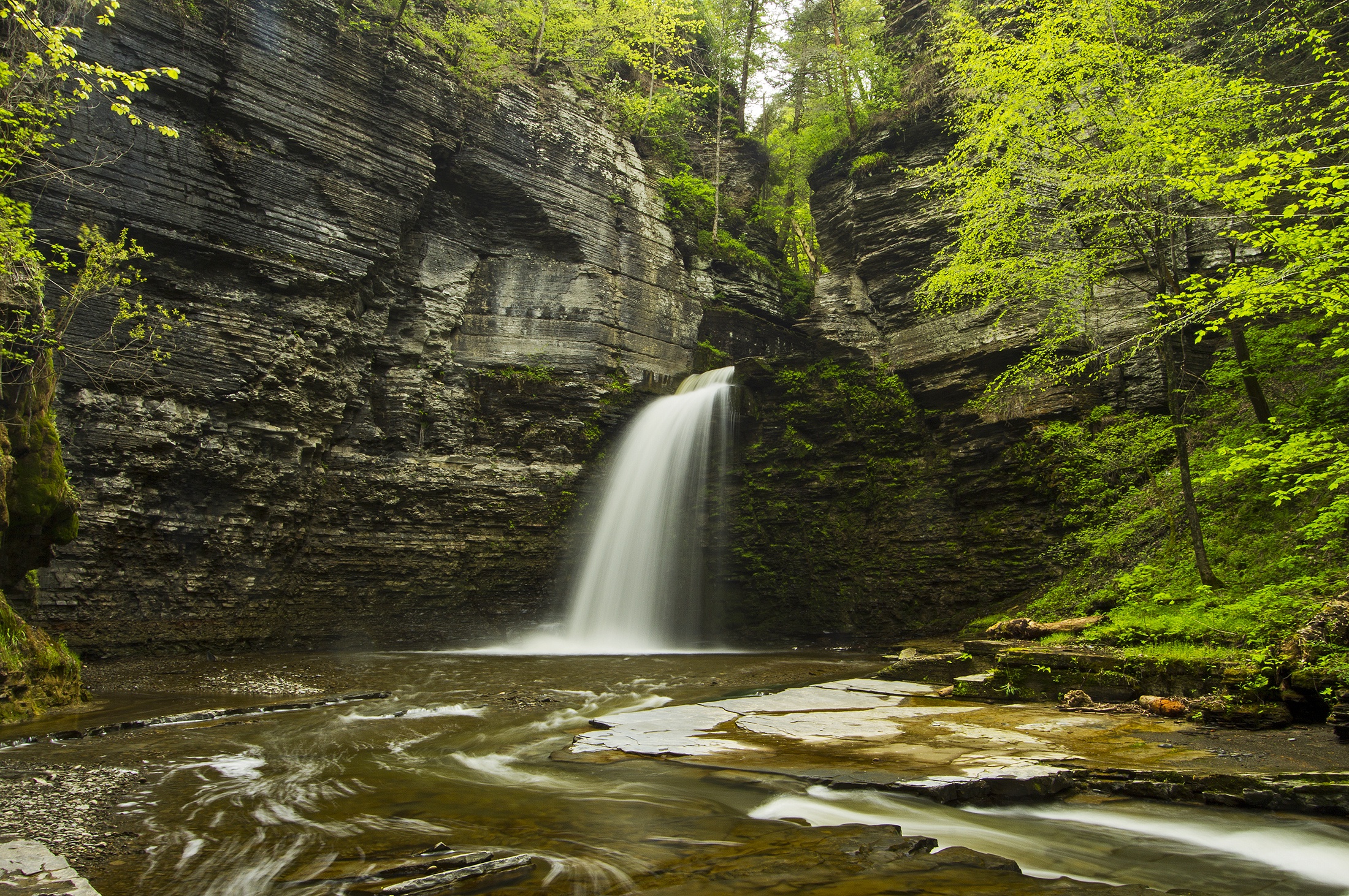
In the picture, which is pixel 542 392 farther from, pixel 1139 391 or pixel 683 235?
pixel 1139 391

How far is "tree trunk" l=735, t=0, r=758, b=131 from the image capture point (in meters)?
26.8

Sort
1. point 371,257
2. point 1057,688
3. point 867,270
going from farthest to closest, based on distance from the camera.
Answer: point 867,270 < point 371,257 < point 1057,688

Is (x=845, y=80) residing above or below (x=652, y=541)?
above

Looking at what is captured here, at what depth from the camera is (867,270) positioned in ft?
62.3

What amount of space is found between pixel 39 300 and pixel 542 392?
32.7ft

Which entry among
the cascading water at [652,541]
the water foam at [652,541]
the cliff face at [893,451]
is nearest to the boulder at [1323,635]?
the cliff face at [893,451]

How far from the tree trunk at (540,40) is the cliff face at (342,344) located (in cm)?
95

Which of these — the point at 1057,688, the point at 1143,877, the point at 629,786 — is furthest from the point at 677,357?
the point at 1143,877

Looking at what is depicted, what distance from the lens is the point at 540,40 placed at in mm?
19844

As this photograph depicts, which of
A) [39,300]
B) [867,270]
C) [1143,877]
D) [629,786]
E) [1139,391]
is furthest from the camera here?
A: [867,270]

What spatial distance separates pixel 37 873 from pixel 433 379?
576 inches

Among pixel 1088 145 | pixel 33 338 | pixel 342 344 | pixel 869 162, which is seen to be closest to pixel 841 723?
pixel 1088 145

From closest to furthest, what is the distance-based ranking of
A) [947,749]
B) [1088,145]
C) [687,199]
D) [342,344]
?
1. [947,749]
2. [1088,145]
3. [342,344]
4. [687,199]

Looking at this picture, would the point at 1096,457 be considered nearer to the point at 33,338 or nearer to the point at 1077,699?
the point at 1077,699
